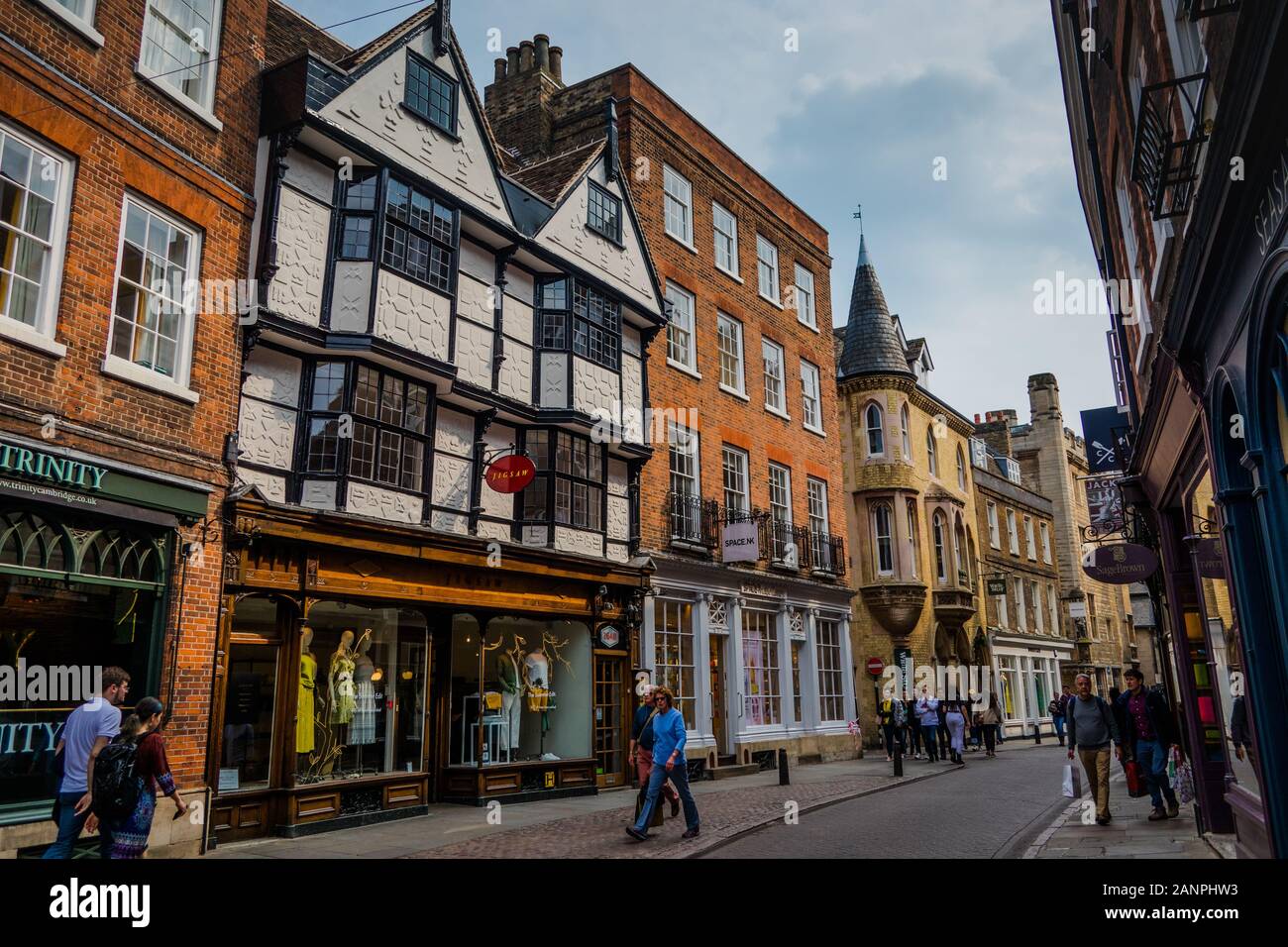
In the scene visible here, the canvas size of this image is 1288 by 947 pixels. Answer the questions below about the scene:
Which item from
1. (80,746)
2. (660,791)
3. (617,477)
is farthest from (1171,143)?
(617,477)

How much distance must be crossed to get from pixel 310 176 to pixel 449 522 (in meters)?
5.63

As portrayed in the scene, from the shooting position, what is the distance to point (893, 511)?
3123 cm

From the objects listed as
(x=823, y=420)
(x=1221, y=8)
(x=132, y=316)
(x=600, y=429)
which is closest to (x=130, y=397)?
(x=132, y=316)

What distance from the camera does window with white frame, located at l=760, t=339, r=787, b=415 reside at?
2527 centimetres

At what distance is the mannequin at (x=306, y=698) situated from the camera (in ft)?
40.2

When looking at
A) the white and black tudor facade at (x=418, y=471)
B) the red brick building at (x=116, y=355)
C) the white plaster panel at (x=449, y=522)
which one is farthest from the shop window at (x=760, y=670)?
the red brick building at (x=116, y=355)

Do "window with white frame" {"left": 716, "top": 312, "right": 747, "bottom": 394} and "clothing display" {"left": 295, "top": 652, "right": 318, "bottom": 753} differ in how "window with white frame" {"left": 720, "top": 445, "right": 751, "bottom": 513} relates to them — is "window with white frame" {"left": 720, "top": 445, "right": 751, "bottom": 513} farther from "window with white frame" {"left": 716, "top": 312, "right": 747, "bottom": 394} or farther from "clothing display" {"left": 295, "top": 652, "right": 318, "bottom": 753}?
"clothing display" {"left": 295, "top": 652, "right": 318, "bottom": 753}

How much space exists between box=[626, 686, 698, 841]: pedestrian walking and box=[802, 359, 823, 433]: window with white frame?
650 inches

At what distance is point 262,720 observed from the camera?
471 inches

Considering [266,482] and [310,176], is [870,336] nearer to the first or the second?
[310,176]

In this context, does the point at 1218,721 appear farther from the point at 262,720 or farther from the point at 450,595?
the point at 262,720

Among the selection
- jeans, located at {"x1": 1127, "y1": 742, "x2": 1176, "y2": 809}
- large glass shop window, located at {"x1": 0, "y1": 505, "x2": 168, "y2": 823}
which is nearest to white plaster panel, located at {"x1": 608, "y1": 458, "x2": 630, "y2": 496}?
large glass shop window, located at {"x1": 0, "y1": 505, "x2": 168, "y2": 823}
